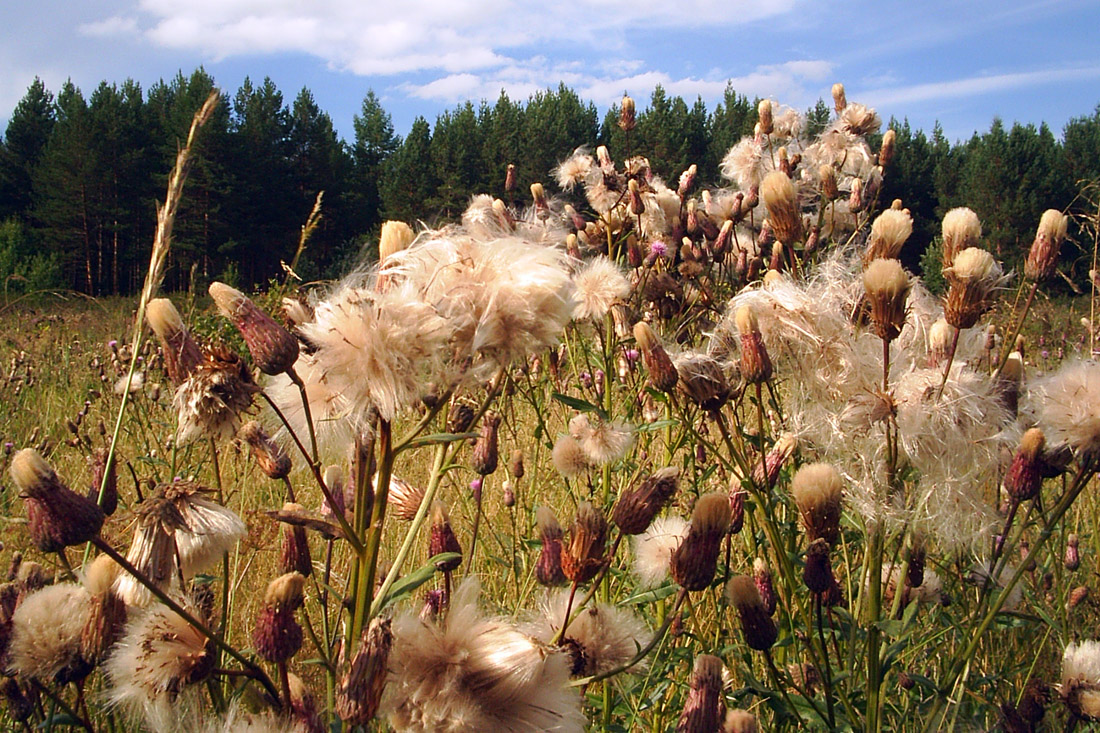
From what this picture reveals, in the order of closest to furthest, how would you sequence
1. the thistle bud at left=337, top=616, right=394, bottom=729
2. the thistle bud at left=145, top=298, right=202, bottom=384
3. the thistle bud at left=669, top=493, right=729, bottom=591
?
1. the thistle bud at left=337, top=616, right=394, bottom=729
2. the thistle bud at left=145, top=298, right=202, bottom=384
3. the thistle bud at left=669, top=493, right=729, bottom=591

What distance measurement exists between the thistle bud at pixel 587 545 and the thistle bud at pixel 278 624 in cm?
42

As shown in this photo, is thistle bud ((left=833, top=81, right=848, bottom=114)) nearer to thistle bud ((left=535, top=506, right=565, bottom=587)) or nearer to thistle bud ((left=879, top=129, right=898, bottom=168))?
thistle bud ((left=879, top=129, right=898, bottom=168))

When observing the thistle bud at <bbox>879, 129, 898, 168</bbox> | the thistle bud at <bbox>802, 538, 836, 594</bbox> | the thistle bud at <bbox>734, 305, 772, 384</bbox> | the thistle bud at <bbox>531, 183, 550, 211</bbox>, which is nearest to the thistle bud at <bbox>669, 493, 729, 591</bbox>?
the thistle bud at <bbox>802, 538, 836, 594</bbox>

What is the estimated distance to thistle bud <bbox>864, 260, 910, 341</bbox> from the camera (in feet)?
4.37

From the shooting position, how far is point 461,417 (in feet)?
5.07

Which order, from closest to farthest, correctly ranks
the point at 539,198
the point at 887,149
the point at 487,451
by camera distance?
1. the point at 487,451
2. the point at 539,198
3. the point at 887,149

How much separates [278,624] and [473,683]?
13.3 inches

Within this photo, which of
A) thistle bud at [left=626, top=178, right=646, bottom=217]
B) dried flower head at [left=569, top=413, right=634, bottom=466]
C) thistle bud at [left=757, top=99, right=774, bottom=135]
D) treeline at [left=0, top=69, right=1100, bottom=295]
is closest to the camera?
dried flower head at [left=569, top=413, right=634, bottom=466]

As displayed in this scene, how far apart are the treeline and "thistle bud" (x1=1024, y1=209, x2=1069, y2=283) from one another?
2457 centimetres

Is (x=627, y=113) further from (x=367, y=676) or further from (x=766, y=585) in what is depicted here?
(x=367, y=676)

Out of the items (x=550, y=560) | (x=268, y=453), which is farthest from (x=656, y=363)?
(x=268, y=453)

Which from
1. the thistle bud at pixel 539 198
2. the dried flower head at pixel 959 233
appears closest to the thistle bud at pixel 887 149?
the thistle bud at pixel 539 198

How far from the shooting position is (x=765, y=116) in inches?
152

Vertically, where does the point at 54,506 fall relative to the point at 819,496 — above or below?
above
